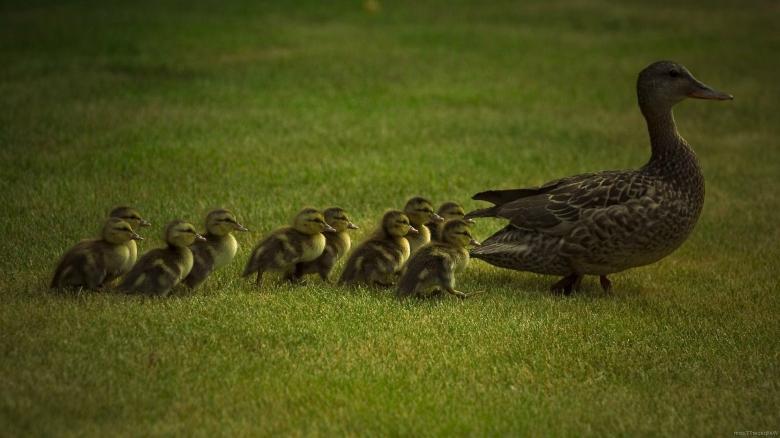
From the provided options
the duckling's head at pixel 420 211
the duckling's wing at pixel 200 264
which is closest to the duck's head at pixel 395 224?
the duckling's head at pixel 420 211

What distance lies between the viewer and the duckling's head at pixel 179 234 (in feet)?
22.8

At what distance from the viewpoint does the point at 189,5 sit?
22.0m

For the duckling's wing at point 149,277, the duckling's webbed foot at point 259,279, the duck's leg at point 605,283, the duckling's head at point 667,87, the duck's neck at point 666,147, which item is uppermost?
the duckling's head at point 667,87

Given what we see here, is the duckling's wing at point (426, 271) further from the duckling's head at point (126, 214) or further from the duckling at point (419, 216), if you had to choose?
the duckling's head at point (126, 214)

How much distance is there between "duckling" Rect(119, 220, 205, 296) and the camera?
6.81 metres

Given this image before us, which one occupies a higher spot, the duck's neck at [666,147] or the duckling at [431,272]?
the duck's neck at [666,147]

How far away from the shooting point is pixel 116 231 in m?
6.96

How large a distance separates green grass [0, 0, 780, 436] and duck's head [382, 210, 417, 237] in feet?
2.10

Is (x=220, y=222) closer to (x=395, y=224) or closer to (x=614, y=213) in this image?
(x=395, y=224)

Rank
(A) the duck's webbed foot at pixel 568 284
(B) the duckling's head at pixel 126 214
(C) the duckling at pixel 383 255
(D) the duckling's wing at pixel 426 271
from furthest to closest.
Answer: (A) the duck's webbed foot at pixel 568 284 < (C) the duckling at pixel 383 255 < (B) the duckling's head at pixel 126 214 < (D) the duckling's wing at pixel 426 271

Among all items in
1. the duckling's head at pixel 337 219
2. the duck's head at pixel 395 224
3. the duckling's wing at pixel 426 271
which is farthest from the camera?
the duckling's head at pixel 337 219

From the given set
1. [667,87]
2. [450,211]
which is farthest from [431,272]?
[667,87]

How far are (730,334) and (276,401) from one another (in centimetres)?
290

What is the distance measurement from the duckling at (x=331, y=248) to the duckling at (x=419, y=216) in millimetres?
489
